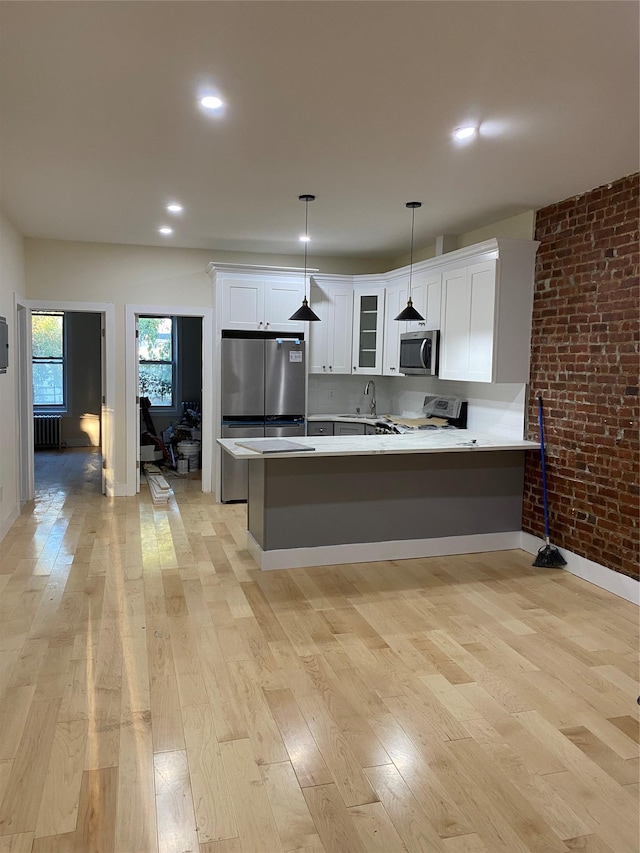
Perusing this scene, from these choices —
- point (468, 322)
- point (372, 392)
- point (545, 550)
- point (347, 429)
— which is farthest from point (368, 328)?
point (545, 550)

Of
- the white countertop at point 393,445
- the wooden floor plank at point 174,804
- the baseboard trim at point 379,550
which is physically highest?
the white countertop at point 393,445

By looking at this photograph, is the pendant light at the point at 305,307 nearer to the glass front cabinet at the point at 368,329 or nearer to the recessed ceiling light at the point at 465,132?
the glass front cabinet at the point at 368,329

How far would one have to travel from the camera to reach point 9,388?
5.45 meters

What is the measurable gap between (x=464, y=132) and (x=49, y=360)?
27.3 ft

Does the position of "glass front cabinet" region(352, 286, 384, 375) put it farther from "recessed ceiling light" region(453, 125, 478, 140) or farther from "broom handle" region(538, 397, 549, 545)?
"recessed ceiling light" region(453, 125, 478, 140)

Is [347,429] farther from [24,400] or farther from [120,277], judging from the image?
[24,400]

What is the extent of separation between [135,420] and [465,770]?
5.33m

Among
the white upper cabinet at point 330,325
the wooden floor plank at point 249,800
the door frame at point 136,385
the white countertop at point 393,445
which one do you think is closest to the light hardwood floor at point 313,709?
the wooden floor plank at point 249,800

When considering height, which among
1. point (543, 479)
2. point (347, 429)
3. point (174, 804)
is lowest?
point (174, 804)

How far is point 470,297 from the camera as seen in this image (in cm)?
514

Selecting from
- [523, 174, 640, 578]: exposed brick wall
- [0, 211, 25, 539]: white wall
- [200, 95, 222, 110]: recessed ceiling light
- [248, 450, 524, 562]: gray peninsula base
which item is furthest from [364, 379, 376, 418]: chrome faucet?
[200, 95, 222, 110]: recessed ceiling light

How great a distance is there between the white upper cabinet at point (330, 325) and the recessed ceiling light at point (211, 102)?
3848mm

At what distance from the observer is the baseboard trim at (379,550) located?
14.8ft

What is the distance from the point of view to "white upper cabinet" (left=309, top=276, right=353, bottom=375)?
688 centimetres
